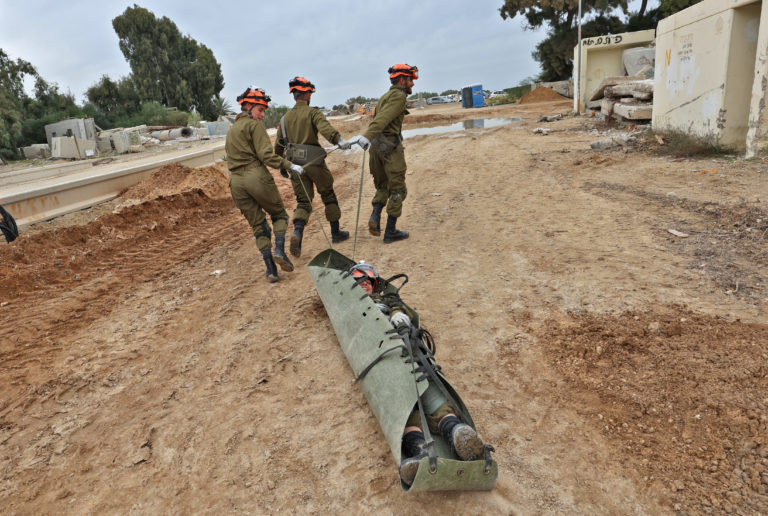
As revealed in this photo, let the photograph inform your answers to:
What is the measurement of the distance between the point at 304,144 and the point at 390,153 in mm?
1061

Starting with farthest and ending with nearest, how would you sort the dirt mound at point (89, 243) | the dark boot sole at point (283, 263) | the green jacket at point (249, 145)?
the dirt mound at point (89, 243) → the dark boot sole at point (283, 263) → the green jacket at point (249, 145)

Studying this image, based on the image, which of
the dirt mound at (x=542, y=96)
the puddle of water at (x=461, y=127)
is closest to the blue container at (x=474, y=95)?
the dirt mound at (x=542, y=96)

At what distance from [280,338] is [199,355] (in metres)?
0.65

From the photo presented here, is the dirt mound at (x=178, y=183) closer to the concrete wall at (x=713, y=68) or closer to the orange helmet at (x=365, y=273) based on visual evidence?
the orange helmet at (x=365, y=273)

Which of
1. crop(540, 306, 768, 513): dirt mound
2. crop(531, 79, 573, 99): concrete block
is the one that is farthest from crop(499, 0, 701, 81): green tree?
crop(540, 306, 768, 513): dirt mound

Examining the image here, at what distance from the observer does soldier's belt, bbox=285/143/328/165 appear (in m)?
5.46

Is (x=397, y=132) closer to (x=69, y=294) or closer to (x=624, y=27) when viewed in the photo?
(x=69, y=294)

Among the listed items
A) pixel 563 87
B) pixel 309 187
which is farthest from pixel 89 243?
pixel 563 87

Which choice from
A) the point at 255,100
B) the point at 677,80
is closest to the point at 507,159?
the point at 677,80

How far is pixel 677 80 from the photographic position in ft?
30.6

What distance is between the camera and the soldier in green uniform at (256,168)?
4.64 meters

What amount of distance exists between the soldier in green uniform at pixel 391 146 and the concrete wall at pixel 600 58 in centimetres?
1565

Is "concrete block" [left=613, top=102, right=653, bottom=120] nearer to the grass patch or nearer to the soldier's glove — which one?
the grass patch

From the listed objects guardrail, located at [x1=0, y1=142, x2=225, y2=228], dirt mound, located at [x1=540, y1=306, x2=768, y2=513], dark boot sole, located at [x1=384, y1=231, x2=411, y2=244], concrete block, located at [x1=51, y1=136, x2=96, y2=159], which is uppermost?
concrete block, located at [x1=51, y1=136, x2=96, y2=159]
